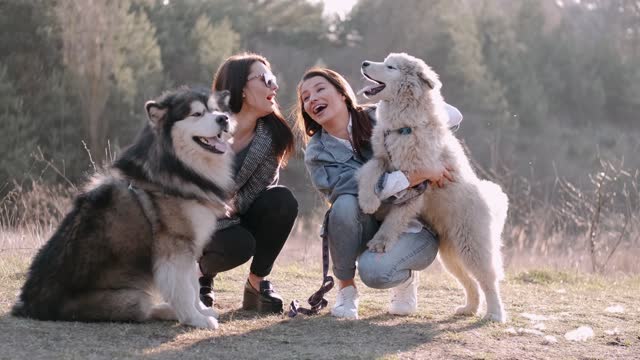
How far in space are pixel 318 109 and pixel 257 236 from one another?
2.72ft

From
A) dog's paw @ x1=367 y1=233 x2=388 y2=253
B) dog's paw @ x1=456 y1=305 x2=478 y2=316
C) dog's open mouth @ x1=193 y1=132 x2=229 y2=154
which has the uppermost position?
dog's open mouth @ x1=193 y1=132 x2=229 y2=154

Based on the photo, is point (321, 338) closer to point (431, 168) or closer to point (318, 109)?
point (431, 168)

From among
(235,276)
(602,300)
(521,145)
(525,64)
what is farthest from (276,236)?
(525,64)

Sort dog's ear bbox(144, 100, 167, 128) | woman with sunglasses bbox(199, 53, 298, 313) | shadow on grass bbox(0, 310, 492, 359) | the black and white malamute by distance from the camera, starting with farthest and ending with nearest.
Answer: woman with sunglasses bbox(199, 53, 298, 313) → dog's ear bbox(144, 100, 167, 128) → the black and white malamute → shadow on grass bbox(0, 310, 492, 359)

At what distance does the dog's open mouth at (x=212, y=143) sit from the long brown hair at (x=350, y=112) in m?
0.77

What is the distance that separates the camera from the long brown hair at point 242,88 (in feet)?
14.8

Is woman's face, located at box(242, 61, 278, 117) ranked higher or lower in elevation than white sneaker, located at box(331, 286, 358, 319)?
higher

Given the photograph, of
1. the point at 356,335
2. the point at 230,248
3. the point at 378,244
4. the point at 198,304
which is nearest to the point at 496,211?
the point at 378,244

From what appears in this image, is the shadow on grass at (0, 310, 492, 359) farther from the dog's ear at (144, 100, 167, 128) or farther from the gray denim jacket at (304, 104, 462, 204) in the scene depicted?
the dog's ear at (144, 100, 167, 128)

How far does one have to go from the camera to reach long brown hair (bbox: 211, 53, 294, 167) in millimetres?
4500

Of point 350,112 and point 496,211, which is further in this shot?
point 350,112

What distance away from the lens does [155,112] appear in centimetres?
383

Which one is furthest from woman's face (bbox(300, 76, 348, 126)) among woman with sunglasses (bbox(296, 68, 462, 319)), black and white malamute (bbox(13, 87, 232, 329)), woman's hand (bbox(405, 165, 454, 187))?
black and white malamute (bbox(13, 87, 232, 329))

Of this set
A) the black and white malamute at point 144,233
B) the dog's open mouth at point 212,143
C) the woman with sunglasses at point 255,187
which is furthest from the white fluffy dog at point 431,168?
the black and white malamute at point 144,233
